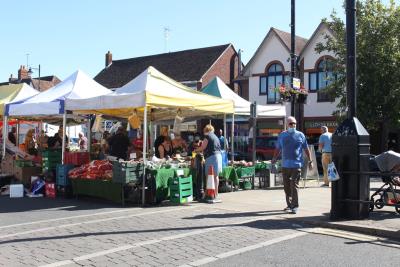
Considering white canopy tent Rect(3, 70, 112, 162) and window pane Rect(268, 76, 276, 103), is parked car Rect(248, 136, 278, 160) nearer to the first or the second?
window pane Rect(268, 76, 276, 103)

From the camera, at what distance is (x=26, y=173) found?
48.5 ft

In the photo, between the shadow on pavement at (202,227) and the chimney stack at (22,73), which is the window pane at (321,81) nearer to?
the shadow on pavement at (202,227)

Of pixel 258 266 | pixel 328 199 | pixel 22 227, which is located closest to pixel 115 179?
pixel 22 227

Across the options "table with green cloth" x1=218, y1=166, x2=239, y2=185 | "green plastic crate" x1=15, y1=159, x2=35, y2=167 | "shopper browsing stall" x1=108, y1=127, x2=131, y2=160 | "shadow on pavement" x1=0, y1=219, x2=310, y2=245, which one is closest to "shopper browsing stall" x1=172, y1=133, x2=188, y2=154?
"shopper browsing stall" x1=108, y1=127, x2=131, y2=160

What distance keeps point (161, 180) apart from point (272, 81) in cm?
2422

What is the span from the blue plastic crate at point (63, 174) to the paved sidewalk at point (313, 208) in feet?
13.1

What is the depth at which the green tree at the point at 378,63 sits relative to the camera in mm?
22609

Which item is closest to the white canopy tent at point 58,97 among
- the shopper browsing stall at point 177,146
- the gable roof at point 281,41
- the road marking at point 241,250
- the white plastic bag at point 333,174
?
the shopper browsing stall at point 177,146

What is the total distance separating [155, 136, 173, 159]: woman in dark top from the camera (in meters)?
14.6

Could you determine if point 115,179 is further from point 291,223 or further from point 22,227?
point 291,223

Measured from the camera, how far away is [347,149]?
9.08 metres

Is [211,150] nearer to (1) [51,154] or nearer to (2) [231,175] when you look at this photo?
(2) [231,175]

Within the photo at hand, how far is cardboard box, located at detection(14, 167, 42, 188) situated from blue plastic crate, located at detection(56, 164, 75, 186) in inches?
76.4

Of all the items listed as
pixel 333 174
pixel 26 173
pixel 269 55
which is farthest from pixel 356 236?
pixel 269 55
